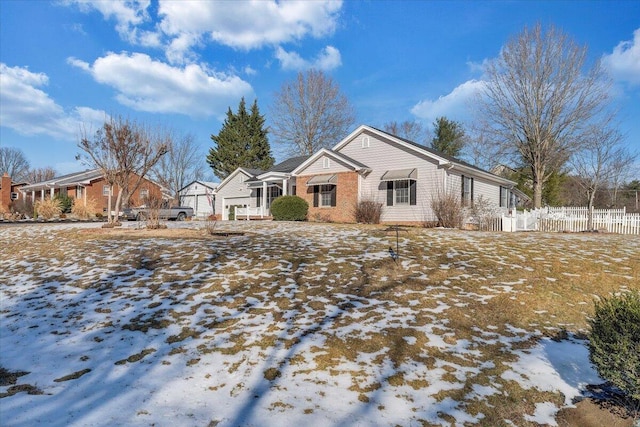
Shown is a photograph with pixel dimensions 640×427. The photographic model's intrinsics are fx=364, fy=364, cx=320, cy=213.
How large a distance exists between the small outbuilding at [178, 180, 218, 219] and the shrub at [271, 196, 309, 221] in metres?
19.0

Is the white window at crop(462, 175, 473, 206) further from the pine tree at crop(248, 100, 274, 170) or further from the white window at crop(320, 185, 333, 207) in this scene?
the pine tree at crop(248, 100, 274, 170)

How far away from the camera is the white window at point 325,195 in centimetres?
2095

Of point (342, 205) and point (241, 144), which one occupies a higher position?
point (241, 144)

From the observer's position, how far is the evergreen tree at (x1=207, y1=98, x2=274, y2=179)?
148ft

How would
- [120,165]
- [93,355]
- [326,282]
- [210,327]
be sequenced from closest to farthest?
[93,355] < [210,327] < [326,282] < [120,165]

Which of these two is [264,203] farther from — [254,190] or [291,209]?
[291,209]

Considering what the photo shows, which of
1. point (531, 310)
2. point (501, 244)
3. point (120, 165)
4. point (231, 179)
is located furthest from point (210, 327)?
point (231, 179)

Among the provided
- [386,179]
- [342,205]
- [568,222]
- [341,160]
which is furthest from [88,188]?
[568,222]

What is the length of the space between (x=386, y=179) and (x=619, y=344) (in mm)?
15775

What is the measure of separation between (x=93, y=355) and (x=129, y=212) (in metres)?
25.0

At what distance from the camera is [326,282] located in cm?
657

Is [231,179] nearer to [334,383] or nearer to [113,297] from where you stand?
[113,297]

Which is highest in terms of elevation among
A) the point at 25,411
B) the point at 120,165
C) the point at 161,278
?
the point at 120,165

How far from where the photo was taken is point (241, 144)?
45188 mm
